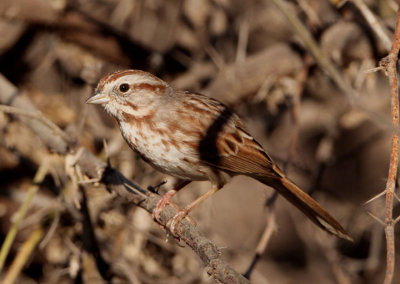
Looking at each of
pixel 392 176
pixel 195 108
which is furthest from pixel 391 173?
pixel 195 108

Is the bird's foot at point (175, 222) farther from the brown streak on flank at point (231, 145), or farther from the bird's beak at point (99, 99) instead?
the bird's beak at point (99, 99)

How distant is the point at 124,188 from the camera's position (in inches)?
132

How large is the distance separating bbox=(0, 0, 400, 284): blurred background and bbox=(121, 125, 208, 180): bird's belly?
0.90 m

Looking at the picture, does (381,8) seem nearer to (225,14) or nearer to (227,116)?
(225,14)

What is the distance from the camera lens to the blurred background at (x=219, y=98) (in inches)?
197

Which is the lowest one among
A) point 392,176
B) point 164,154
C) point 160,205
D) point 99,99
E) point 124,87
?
point 160,205

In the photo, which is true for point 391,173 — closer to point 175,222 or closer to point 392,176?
point 392,176

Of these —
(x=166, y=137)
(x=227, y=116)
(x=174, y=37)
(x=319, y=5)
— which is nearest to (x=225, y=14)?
(x=174, y=37)

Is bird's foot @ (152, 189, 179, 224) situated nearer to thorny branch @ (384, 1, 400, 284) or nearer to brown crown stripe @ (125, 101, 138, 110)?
brown crown stripe @ (125, 101, 138, 110)

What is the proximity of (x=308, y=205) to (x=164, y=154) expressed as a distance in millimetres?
1010

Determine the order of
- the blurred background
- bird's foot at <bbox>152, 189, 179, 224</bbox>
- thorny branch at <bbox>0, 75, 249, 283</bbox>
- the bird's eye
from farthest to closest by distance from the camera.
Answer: the blurred background, the bird's eye, bird's foot at <bbox>152, 189, 179, 224</bbox>, thorny branch at <bbox>0, 75, 249, 283</bbox>

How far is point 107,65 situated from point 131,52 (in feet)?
0.89

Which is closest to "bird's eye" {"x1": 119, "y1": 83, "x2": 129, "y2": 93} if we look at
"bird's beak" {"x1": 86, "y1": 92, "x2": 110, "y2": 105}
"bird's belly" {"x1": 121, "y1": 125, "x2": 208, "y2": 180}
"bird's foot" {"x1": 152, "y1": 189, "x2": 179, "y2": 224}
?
"bird's beak" {"x1": 86, "y1": 92, "x2": 110, "y2": 105}

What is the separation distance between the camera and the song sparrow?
12.2 feet
